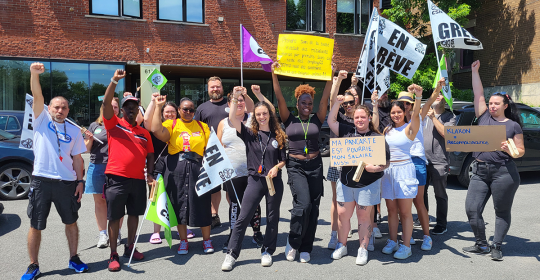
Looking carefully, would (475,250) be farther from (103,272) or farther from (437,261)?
(103,272)

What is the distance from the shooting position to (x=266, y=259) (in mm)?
4562

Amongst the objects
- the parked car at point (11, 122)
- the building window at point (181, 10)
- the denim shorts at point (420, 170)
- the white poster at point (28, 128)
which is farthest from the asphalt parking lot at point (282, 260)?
the building window at point (181, 10)

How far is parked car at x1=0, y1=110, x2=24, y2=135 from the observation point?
29.0ft

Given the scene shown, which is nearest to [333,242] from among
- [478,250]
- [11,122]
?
[478,250]

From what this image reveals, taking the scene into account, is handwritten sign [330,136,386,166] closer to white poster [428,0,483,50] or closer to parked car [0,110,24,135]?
white poster [428,0,483,50]

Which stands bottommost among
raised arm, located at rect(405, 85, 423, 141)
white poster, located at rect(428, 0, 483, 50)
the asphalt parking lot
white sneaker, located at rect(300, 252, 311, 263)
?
the asphalt parking lot

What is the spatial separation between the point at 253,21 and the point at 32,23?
8.29 m

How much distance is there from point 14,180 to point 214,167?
513 centimetres

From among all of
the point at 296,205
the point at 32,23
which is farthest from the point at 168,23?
the point at 296,205

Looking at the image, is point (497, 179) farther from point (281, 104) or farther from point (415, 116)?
point (281, 104)

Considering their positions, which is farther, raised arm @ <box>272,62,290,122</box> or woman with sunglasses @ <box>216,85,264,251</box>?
woman with sunglasses @ <box>216,85,264,251</box>

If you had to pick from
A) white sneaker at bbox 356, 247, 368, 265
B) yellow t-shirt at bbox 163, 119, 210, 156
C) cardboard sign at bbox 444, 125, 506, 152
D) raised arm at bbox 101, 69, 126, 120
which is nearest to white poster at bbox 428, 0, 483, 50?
cardboard sign at bbox 444, 125, 506, 152

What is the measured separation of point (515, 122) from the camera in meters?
4.84

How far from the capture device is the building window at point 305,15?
17.6 meters
